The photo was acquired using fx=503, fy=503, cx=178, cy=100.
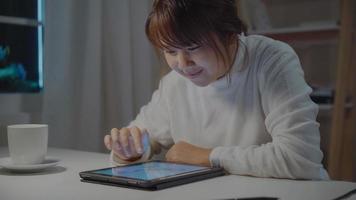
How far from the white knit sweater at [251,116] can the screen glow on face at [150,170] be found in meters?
0.09

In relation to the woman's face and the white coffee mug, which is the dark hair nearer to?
the woman's face

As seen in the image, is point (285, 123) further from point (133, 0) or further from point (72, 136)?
point (133, 0)

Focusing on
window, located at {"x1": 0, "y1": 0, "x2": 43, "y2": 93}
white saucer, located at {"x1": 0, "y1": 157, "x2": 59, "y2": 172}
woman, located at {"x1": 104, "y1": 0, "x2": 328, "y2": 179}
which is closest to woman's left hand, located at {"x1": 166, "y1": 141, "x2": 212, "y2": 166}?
woman, located at {"x1": 104, "y1": 0, "x2": 328, "y2": 179}

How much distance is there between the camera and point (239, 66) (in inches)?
48.6

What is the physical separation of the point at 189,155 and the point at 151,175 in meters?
0.20

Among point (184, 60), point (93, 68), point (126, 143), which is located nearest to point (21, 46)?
point (93, 68)

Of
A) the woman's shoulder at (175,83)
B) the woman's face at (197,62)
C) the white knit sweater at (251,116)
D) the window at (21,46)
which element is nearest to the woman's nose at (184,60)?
the woman's face at (197,62)

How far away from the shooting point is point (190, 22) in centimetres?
106

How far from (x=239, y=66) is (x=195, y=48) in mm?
192

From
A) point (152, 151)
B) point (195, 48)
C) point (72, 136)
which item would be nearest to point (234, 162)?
point (195, 48)

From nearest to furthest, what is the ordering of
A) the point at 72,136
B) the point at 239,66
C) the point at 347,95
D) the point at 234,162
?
the point at 234,162 → the point at 239,66 → the point at 72,136 → the point at 347,95

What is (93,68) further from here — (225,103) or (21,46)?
(225,103)

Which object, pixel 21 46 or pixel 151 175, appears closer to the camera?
pixel 151 175

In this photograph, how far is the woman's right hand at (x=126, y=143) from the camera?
46.8 inches
